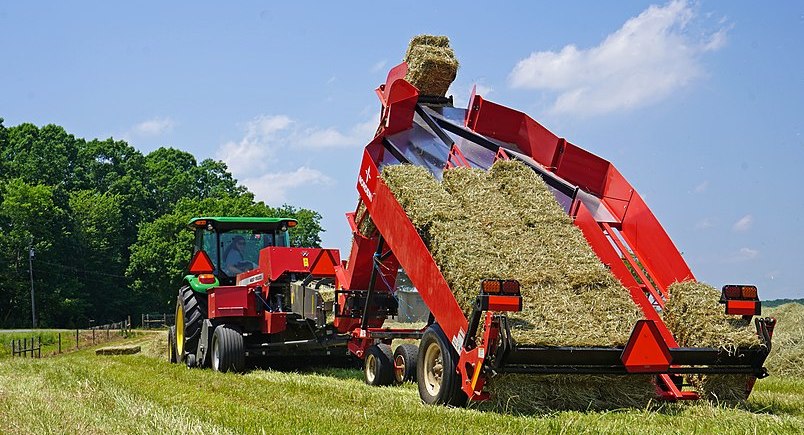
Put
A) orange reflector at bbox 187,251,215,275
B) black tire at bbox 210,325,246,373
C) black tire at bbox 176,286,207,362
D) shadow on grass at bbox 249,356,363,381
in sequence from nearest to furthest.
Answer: black tire at bbox 210,325,246,373 < shadow on grass at bbox 249,356,363,381 < black tire at bbox 176,286,207,362 < orange reflector at bbox 187,251,215,275

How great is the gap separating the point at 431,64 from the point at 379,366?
3.60 metres

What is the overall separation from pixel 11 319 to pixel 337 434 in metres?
51.1

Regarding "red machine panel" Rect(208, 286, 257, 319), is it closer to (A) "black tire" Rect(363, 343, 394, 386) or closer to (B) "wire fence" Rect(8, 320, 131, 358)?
(A) "black tire" Rect(363, 343, 394, 386)

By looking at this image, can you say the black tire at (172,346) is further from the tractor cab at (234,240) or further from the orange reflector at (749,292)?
the orange reflector at (749,292)

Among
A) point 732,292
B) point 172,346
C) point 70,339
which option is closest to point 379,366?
point 732,292

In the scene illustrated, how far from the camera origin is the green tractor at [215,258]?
13.0 metres

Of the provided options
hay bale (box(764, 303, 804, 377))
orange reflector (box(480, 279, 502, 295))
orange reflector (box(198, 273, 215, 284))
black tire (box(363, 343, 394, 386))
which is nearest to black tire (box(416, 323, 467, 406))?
orange reflector (box(480, 279, 502, 295))

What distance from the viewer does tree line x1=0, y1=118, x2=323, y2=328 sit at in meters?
52.0

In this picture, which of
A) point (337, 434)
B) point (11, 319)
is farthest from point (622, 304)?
point (11, 319)

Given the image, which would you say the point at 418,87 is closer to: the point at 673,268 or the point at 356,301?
the point at 356,301

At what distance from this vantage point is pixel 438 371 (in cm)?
760

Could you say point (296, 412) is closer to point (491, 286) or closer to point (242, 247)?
point (491, 286)

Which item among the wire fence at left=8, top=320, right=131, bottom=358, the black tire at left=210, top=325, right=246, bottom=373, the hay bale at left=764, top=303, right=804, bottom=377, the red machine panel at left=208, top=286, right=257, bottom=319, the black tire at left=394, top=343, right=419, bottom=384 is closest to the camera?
the black tire at left=394, top=343, right=419, bottom=384

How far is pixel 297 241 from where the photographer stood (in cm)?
6241
